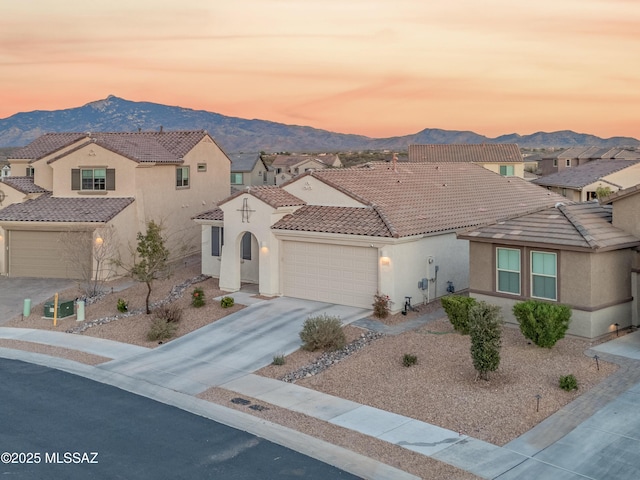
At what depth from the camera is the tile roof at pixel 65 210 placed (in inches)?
1145

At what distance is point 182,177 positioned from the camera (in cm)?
3466

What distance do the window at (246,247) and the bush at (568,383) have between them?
14.3 meters

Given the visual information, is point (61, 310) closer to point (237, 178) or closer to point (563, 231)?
point (563, 231)

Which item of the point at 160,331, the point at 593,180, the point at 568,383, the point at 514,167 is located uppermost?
the point at 514,167

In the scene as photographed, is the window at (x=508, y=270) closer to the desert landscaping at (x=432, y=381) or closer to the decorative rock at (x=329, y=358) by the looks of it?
the desert landscaping at (x=432, y=381)

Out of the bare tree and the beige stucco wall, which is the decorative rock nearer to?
the bare tree

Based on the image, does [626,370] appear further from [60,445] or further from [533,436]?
[60,445]

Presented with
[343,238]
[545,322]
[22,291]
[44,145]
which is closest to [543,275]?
[545,322]

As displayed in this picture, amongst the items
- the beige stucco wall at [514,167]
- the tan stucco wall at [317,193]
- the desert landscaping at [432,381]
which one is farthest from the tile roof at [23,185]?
the beige stucco wall at [514,167]

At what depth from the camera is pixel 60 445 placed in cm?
1278

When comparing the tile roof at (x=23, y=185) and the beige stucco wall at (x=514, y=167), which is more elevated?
the beige stucco wall at (x=514, y=167)

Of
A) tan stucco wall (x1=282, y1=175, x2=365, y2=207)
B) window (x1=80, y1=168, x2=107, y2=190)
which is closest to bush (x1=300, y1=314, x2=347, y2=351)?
tan stucco wall (x1=282, y1=175, x2=365, y2=207)

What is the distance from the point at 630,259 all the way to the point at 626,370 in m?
4.43

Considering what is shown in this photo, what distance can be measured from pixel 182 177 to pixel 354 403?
22410 mm
